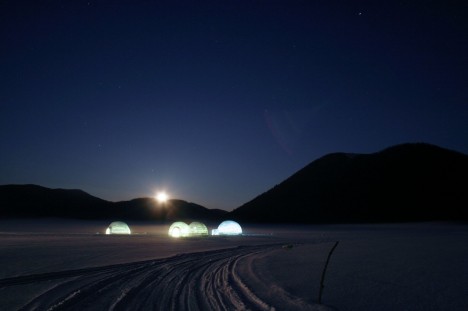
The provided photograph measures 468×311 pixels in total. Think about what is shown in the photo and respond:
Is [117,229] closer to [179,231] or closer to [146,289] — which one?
[179,231]

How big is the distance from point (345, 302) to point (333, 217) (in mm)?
143061

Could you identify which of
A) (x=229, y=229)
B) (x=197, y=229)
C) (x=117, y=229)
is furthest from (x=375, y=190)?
(x=117, y=229)

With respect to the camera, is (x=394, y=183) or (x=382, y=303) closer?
(x=382, y=303)

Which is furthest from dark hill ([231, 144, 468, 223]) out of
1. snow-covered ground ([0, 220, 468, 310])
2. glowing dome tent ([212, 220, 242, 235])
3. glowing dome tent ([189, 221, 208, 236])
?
snow-covered ground ([0, 220, 468, 310])

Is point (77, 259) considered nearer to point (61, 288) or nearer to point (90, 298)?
point (61, 288)

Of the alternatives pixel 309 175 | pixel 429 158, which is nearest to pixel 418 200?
pixel 429 158

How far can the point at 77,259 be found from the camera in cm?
2231

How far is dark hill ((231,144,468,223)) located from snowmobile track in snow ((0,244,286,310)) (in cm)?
12802

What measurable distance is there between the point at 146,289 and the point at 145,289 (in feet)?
0.10

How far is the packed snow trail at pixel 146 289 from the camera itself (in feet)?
35.0

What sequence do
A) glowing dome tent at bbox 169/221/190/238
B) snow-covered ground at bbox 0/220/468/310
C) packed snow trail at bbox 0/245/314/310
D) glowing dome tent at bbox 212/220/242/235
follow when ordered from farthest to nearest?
glowing dome tent at bbox 212/220/242/235
glowing dome tent at bbox 169/221/190/238
snow-covered ground at bbox 0/220/468/310
packed snow trail at bbox 0/245/314/310

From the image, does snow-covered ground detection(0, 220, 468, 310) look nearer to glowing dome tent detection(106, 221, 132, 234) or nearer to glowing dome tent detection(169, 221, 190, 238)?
glowing dome tent detection(169, 221, 190, 238)

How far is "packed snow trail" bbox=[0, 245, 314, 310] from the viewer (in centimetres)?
1068

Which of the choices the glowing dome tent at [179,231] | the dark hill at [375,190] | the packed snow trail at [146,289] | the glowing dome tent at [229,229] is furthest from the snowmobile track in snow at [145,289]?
the dark hill at [375,190]
